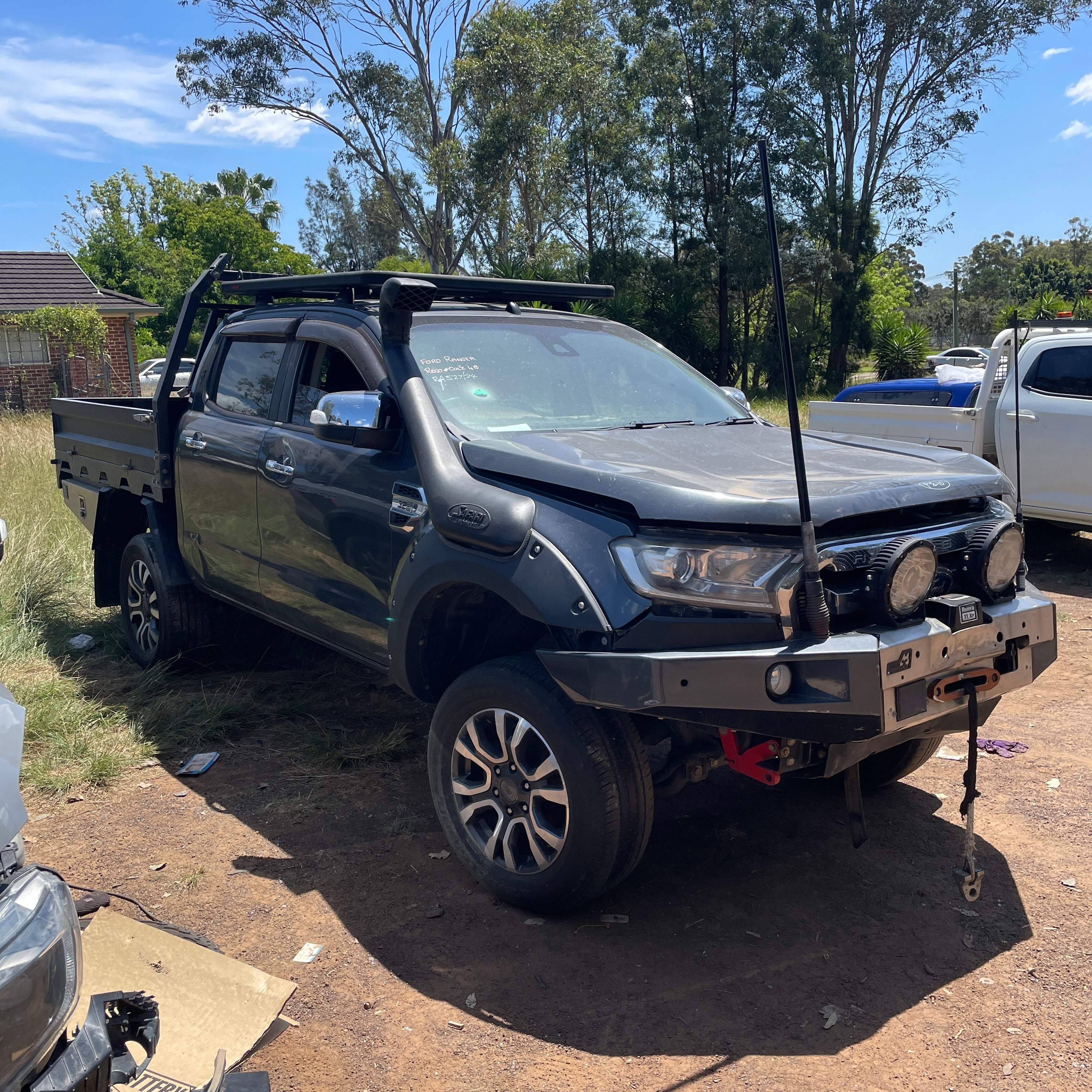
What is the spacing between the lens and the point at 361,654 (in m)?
4.14

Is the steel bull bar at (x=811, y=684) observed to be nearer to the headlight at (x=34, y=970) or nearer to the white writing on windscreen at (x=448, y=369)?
the white writing on windscreen at (x=448, y=369)

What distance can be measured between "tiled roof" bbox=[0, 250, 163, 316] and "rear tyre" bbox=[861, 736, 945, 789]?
1160 inches

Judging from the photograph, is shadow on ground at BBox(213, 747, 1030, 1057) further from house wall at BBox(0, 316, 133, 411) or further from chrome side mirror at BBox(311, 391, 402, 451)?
house wall at BBox(0, 316, 133, 411)

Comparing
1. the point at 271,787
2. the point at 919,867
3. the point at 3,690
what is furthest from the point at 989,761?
the point at 3,690

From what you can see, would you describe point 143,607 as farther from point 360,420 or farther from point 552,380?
point 552,380

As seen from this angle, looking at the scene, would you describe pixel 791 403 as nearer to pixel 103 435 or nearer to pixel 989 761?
pixel 989 761

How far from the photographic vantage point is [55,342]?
94.4 feet

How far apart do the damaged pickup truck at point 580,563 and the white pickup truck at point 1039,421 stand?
4697mm

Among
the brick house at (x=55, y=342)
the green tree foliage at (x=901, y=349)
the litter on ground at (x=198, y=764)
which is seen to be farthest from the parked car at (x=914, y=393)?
the brick house at (x=55, y=342)

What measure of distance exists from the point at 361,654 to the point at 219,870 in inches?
37.6

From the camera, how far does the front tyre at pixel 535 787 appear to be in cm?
309

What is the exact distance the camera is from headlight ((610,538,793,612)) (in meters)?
2.88

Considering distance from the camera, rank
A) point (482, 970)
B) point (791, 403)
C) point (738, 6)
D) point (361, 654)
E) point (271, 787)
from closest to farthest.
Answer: point (791, 403)
point (482, 970)
point (361, 654)
point (271, 787)
point (738, 6)

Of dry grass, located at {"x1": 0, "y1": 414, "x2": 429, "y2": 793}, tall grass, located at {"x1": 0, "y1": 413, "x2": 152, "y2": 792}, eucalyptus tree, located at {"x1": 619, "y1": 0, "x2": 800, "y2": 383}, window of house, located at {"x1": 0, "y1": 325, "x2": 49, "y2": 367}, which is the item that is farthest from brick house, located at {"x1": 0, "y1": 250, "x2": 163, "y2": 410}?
dry grass, located at {"x1": 0, "y1": 414, "x2": 429, "y2": 793}
